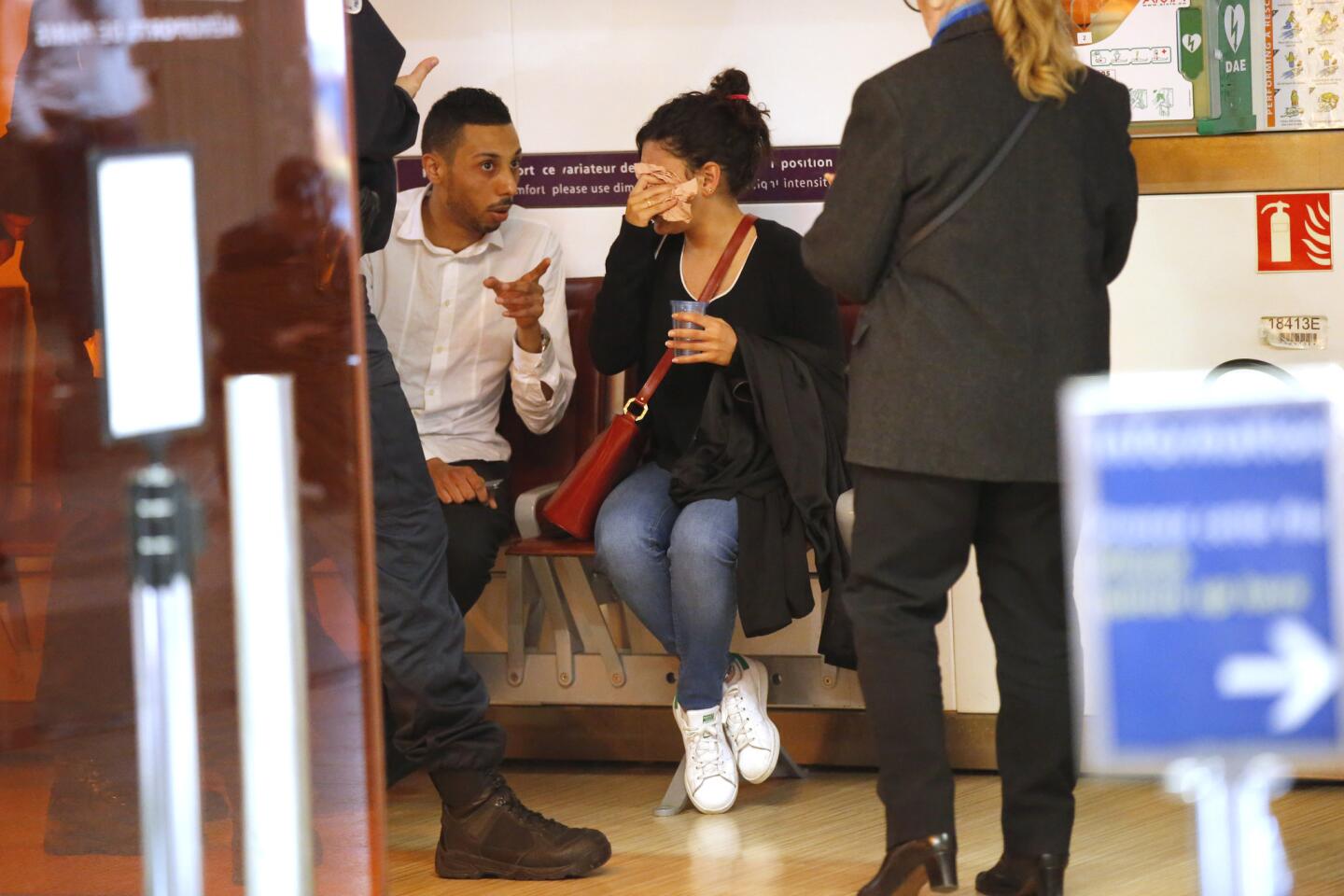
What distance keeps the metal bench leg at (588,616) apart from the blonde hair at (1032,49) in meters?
1.53

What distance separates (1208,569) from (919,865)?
136 centimetres

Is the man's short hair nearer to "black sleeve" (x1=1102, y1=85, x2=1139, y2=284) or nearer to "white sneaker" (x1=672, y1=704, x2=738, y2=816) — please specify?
"white sneaker" (x1=672, y1=704, x2=738, y2=816)

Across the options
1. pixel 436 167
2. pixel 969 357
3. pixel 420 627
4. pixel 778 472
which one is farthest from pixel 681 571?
pixel 436 167

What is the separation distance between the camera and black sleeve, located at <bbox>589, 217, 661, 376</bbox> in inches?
133

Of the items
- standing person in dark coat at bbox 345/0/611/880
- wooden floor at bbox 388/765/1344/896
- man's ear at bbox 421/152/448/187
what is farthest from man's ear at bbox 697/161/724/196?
wooden floor at bbox 388/765/1344/896

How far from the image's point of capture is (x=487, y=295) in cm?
363

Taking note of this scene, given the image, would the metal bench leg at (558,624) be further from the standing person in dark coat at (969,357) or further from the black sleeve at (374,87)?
the black sleeve at (374,87)

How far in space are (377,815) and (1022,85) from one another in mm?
1346

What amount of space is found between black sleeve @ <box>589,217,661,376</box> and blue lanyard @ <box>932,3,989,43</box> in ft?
3.72

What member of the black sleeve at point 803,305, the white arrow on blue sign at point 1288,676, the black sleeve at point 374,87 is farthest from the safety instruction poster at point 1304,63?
the white arrow on blue sign at point 1288,676

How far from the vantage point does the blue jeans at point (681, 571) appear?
3146 mm

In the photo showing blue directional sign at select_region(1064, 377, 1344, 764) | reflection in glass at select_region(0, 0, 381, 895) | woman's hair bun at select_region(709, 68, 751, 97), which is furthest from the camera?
woman's hair bun at select_region(709, 68, 751, 97)

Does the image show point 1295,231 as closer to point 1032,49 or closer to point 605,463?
point 1032,49

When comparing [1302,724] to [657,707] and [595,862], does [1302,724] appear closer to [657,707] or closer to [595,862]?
[595,862]
